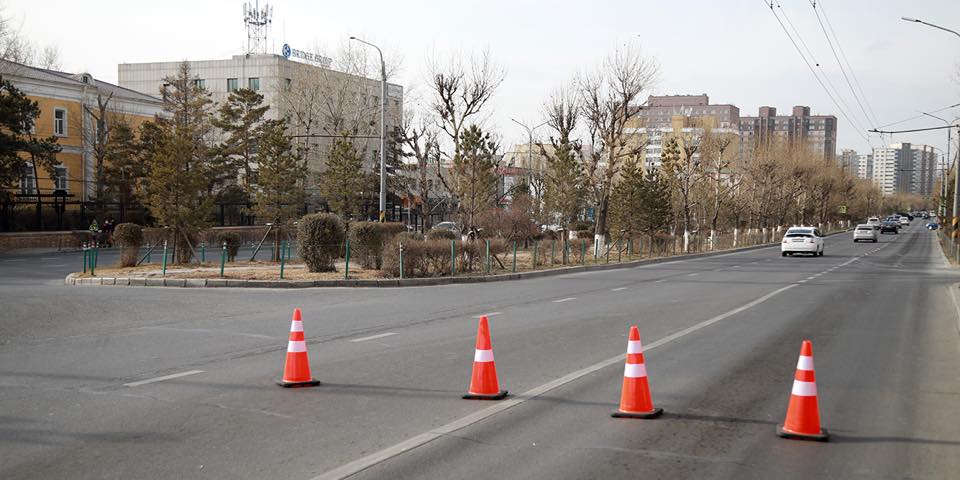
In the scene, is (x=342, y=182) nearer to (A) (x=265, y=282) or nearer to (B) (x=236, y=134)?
(B) (x=236, y=134)

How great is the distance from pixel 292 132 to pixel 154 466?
65432 millimetres

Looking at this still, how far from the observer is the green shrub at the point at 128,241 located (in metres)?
24.8

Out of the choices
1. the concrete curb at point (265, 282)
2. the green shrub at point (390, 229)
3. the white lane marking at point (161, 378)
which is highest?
the green shrub at point (390, 229)

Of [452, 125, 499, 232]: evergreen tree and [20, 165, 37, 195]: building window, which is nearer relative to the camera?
[452, 125, 499, 232]: evergreen tree

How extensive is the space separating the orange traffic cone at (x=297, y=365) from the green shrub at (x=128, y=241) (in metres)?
18.7

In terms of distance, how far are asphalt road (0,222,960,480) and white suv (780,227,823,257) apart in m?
28.0

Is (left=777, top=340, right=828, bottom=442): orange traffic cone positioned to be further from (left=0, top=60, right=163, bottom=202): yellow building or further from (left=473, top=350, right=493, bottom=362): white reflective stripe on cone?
(left=0, top=60, right=163, bottom=202): yellow building

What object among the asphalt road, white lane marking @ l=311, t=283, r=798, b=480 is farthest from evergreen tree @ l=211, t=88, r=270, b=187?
white lane marking @ l=311, t=283, r=798, b=480

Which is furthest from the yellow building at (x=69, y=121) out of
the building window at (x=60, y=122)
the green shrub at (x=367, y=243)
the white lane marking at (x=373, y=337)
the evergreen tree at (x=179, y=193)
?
the white lane marking at (x=373, y=337)

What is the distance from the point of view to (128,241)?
82.1ft

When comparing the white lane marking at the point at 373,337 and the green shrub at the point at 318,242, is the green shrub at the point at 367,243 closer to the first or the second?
the green shrub at the point at 318,242

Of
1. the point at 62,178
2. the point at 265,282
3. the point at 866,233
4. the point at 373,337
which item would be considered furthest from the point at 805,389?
the point at 866,233

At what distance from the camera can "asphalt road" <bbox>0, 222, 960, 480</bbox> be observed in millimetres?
5723

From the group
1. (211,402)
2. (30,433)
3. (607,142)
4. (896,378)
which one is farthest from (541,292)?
(607,142)
